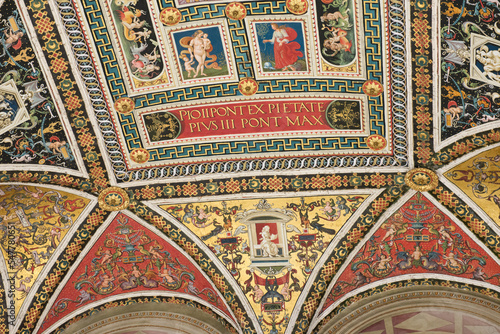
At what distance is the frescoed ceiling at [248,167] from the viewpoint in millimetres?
13469

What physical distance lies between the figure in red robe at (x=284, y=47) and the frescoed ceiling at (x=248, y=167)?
1.2 inches

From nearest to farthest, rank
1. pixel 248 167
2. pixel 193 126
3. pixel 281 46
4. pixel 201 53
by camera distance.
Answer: pixel 281 46 → pixel 201 53 → pixel 193 126 → pixel 248 167

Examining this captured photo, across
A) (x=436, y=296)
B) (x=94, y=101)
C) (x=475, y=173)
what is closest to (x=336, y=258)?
(x=436, y=296)

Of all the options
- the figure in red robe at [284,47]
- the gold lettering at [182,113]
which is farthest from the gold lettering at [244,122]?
the figure in red robe at [284,47]

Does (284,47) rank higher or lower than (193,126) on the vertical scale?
higher

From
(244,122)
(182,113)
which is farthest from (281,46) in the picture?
(182,113)

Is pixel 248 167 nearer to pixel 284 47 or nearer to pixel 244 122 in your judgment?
pixel 244 122

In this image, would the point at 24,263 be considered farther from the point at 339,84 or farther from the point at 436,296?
the point at 436,296

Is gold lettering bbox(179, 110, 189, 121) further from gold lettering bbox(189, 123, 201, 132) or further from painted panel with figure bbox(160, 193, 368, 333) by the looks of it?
painted panel with figure bbox(160, 193, 368, 333)

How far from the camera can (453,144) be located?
45.9 feet

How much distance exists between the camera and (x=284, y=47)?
13.9m

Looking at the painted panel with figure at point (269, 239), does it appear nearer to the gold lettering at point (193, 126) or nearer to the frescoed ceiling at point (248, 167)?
the frescoed ceiling at point (248, 167)

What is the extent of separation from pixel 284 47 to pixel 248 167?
7.84ft

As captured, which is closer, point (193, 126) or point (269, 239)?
point (193, 126)
